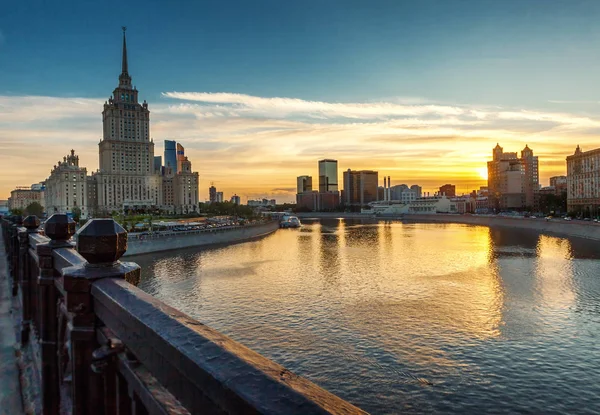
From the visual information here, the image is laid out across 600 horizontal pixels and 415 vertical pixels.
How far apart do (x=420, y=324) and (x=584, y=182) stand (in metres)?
104

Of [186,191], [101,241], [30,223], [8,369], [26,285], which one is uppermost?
[186,191]

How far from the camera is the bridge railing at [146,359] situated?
4.29 feet

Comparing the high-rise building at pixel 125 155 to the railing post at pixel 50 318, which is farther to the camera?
the high-rise building at pixel 125 155

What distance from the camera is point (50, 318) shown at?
489 cm

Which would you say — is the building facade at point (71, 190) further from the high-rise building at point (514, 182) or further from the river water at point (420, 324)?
the high-rise building at point (514, 182)

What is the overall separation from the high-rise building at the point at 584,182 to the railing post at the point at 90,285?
107 m

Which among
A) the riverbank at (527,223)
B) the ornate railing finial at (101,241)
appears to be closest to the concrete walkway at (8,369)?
the ornate railing finial at (101,241)

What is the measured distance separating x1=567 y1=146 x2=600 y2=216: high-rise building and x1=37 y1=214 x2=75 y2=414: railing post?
10606cm

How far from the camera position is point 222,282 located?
2934cm

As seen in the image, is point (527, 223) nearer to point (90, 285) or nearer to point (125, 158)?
point (90, 285)

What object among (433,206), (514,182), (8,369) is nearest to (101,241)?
(8,369)

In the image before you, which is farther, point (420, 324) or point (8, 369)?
point (420, 324)

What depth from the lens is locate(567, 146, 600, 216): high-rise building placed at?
9550cm

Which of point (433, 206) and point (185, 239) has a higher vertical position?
point (433, 206)
